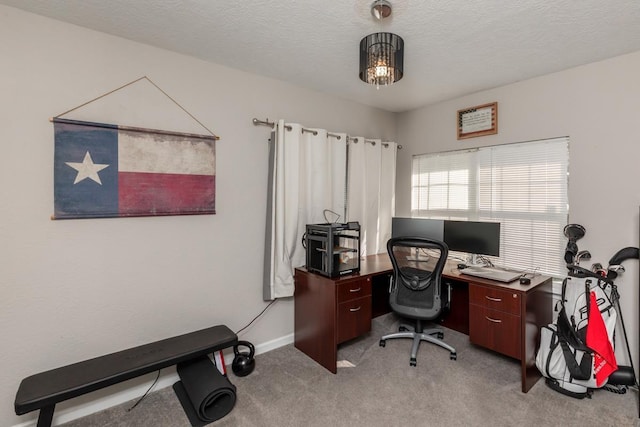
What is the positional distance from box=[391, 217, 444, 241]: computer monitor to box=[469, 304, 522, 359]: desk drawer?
0.84 metres

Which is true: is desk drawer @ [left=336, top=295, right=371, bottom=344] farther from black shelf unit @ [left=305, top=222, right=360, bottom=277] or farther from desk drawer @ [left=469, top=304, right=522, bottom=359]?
desk drawer @ [left=469, top=304, right=522, bottom=359]

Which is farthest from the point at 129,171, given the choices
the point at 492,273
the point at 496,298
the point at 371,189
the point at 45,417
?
the point at 492,273

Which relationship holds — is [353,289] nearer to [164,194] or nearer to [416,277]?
[416,277]

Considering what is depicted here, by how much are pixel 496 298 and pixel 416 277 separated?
613 millimetres

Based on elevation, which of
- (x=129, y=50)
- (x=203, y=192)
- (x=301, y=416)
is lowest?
(x=301, y=416)

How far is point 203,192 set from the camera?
2412mm

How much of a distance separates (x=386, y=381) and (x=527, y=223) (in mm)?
1934

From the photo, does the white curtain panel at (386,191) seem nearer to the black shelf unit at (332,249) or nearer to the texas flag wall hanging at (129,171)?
the black shelf unit at (332,249)

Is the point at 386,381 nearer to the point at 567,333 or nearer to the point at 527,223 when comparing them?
the point at 567,333

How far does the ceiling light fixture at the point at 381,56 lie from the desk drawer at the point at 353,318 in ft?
5.60

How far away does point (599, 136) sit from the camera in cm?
239

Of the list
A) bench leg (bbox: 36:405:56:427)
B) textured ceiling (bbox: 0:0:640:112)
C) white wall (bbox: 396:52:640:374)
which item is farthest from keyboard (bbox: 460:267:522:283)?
bench leg (bbox: 36:405:56:427)

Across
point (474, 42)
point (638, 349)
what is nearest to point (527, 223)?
point (638, 349)

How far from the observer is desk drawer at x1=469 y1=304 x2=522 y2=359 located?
2254mm
